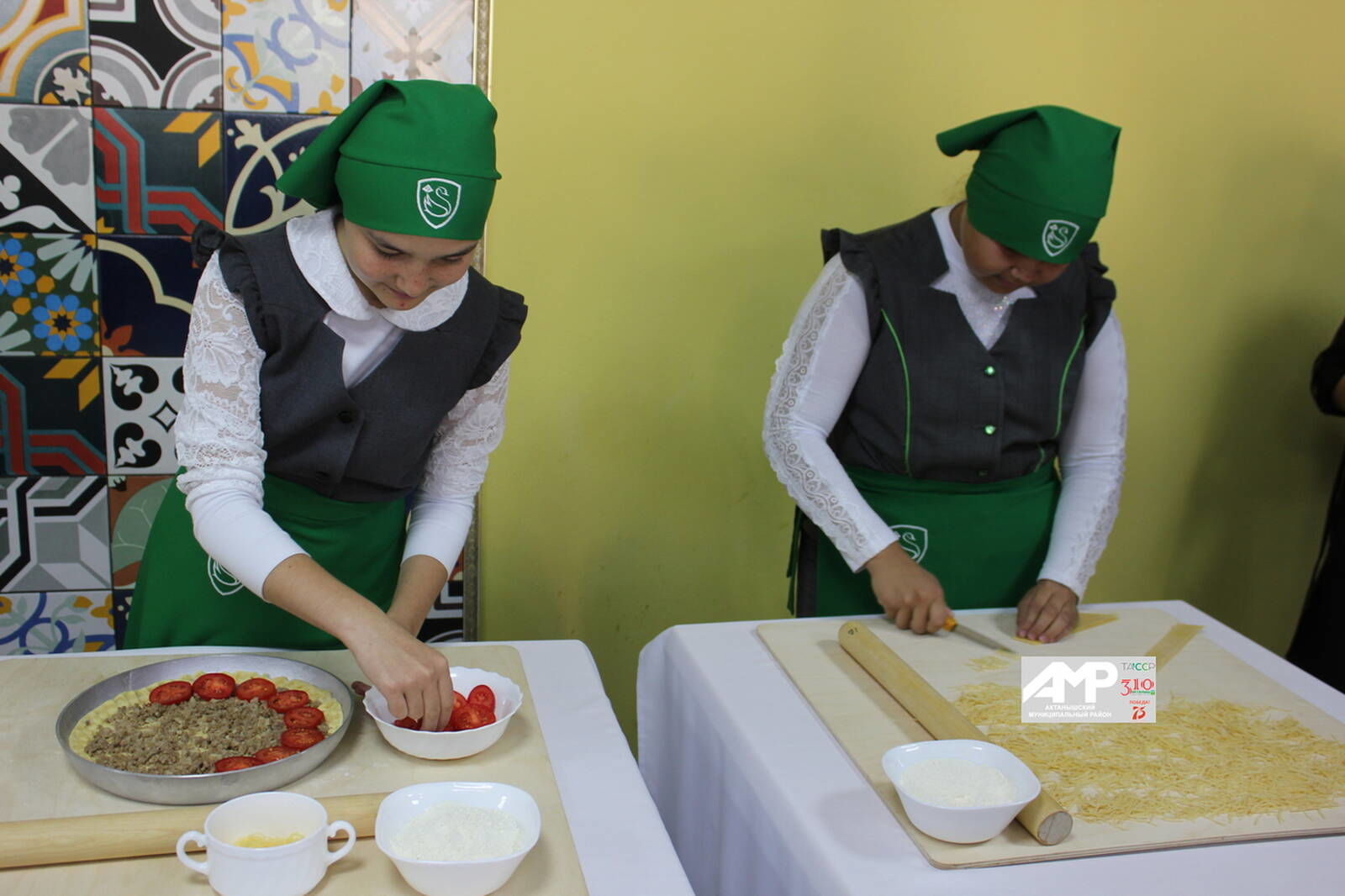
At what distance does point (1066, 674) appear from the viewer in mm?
1595

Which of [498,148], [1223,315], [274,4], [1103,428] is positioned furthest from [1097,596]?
[274,4]

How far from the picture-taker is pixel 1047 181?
1.71 m

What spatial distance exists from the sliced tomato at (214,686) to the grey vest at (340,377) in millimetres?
321

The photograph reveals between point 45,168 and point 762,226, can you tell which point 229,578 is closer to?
point 45,168

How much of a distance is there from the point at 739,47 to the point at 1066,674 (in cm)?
155

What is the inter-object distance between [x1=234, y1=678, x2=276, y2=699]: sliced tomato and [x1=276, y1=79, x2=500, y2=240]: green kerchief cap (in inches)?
22.3

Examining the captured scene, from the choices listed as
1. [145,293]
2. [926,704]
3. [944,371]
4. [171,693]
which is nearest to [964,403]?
[944,371]

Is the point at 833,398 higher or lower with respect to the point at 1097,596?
higher

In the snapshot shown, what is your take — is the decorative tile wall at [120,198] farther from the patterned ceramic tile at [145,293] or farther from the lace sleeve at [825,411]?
the lace sleeve at [825,411]

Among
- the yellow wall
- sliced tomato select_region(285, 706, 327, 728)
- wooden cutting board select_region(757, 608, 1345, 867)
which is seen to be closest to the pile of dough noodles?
wooden cutting board select_region(757, 608, 1345, 867)

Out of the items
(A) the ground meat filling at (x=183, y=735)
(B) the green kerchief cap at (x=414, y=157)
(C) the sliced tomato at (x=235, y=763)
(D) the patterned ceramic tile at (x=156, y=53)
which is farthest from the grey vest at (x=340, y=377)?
(D) the patterned ceramic tile at (x=156, y=53)

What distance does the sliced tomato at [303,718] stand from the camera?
4.09 feet

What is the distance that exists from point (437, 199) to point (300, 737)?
0.64 m

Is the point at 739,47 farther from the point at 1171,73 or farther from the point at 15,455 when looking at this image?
the point at 15,455
